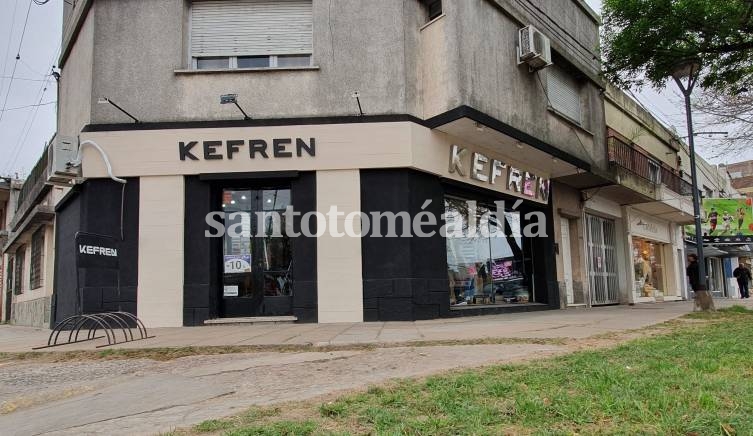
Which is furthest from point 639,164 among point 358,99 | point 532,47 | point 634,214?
point 358,99

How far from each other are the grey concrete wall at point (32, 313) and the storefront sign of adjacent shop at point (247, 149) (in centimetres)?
595

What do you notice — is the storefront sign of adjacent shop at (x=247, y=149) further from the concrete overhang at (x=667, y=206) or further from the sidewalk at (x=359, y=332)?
the concrete overhang at (x=667, y=206)

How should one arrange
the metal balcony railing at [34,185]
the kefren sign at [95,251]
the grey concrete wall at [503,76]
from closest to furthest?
the kefren sign at [95,251] → the grey concrete wall at [503,76] → the metal balcony railing at [34,185]

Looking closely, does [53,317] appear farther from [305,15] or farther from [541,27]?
[541,27]

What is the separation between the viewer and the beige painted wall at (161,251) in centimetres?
1008

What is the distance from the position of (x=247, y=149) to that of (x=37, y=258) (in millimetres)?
9586

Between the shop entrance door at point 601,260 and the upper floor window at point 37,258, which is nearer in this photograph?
the upper floor window at point 37,258

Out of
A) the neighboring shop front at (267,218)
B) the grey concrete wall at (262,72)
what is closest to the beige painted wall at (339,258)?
the neighboring shop front at (267,218)

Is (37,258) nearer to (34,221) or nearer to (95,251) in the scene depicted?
(34,221)

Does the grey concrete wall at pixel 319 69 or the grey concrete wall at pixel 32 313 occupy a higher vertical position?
the grey concrete wall at pixel 319 69

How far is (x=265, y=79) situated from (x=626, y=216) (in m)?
14.3

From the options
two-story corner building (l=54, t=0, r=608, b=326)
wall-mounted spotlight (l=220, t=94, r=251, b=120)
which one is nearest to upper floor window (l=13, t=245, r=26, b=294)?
two-story corner building (l=54, t=0, r=608, b=326)

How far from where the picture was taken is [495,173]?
40.8 feet

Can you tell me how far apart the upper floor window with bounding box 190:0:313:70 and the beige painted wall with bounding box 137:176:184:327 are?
2649 mm
